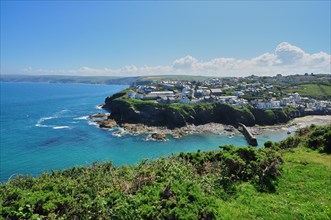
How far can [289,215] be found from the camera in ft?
30.1

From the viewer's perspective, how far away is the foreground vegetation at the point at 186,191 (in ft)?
26.2

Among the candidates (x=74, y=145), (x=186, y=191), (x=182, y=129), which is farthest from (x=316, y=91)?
(x=186, y=191)

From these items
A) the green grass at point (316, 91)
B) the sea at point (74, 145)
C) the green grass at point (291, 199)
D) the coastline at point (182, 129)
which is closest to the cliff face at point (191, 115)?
the coastline at point (182, 129)

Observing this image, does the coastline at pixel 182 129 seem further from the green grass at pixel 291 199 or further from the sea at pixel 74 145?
the green grass at pixel 291 199

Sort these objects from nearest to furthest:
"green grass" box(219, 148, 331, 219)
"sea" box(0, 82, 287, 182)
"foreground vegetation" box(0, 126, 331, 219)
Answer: "foreground vegetation" box(0, 126, 331, 219) < "green grass" box(219, 148, 331, 219) < "sea" box(0, 82, 287, 182)

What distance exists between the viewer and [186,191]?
930cm

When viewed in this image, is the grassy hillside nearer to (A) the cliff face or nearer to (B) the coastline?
(A) the cliff face

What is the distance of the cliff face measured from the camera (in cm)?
6607

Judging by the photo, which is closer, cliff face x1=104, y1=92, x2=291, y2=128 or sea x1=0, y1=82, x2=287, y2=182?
sea x1=0, y1=82, x2=287, y2=182

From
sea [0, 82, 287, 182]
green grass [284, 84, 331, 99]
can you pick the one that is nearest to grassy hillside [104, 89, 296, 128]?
sea [0, 82, 287, 182]

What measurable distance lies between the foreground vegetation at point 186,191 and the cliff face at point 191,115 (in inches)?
1989

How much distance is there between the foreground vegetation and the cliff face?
5053cm

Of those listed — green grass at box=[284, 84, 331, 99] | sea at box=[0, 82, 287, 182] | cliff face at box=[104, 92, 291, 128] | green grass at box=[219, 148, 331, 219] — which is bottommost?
sea at box=[0, 82, 287, 182]

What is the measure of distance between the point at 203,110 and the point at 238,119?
9.55m
